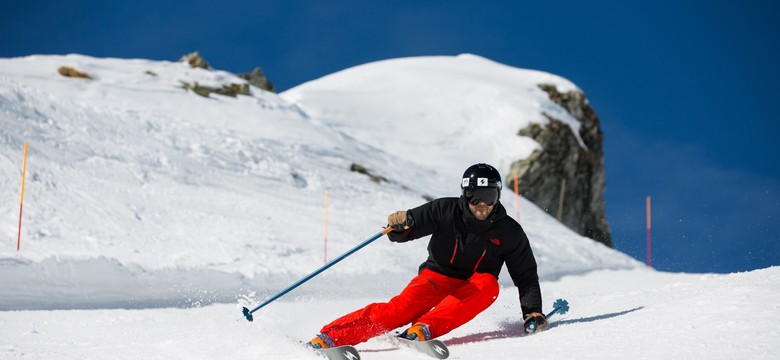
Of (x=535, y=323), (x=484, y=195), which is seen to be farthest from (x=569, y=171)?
(x=484, y=195)

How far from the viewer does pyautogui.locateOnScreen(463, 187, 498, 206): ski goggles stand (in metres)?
4.65

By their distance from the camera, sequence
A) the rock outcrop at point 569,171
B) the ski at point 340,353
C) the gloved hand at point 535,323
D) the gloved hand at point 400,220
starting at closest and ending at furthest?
the ski at point 340,353 < the gloved hand at point 400,220 < the gloved hand at point 535,323 < the rock outcrop at point 569,171

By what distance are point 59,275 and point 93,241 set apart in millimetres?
1399

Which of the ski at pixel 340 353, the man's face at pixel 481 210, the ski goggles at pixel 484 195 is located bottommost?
the ski at pixel 340 353

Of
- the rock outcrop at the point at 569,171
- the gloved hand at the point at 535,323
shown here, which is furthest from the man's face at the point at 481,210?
the rock outcrop at the point at 569,171

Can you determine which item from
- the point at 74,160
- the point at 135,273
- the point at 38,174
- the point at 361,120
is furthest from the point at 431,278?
the point at 361,120

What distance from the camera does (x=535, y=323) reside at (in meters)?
4.85

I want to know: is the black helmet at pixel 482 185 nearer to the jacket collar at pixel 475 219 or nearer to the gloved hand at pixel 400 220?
the jacket collar at pixel 475 219

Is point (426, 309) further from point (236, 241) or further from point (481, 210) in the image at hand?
point (236, 241)

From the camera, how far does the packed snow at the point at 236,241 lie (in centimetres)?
444

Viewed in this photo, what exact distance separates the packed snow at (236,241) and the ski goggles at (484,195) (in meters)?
0.90

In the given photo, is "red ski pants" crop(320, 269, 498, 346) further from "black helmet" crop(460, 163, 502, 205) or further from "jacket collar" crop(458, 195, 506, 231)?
"black helmet" crop(460, 163, 502, 205)

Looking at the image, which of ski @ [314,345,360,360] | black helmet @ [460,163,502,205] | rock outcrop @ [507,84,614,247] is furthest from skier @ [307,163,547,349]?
rock outcrop @ [507,84,614,247]

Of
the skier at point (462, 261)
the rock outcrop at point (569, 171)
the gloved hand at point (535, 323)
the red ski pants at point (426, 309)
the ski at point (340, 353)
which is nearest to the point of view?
the ski at point (340, 353)
